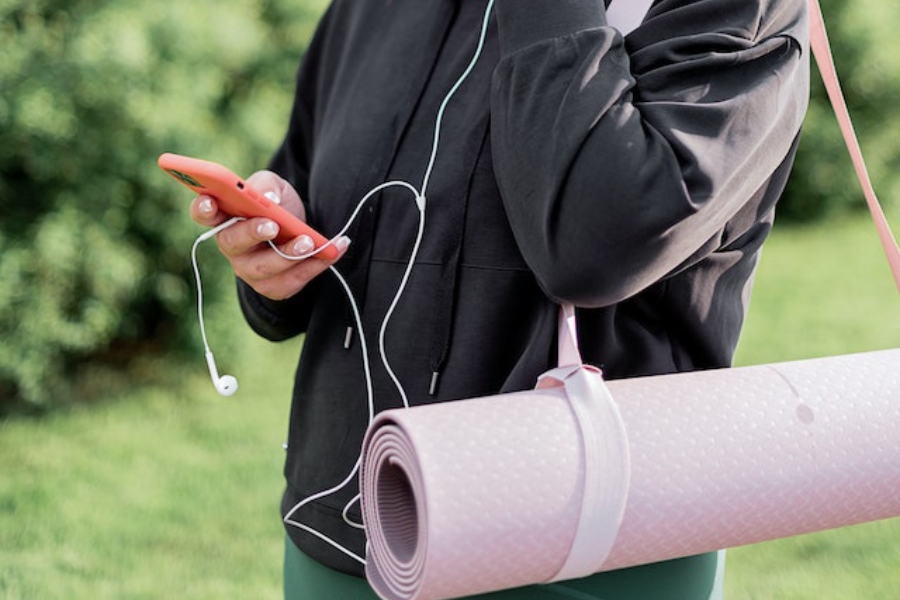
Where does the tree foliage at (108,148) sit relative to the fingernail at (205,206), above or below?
below

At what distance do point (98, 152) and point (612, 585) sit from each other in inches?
128

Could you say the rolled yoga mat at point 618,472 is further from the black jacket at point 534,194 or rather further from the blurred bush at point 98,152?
the blurred bush at point 98,152

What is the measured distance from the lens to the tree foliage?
405cm

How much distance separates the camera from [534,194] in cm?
125

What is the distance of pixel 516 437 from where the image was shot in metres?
1.19

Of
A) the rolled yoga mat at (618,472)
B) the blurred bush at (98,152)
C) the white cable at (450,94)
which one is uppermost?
the white cable at (450,94)

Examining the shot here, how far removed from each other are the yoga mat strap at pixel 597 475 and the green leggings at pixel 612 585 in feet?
0.52

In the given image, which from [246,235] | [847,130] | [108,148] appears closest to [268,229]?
[246,235]

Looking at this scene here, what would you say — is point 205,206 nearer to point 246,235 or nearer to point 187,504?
point 246,235

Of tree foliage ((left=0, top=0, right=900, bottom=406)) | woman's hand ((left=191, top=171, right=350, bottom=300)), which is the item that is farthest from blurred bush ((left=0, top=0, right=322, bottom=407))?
woman's hand ((left=191, top=171, right=350, bottom=300))

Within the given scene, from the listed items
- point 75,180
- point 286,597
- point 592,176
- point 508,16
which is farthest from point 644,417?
point 75,180

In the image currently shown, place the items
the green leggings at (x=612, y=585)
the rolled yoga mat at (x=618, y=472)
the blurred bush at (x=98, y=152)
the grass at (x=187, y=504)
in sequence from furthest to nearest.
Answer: the blurred bush at (x=98, y=152)
the grass at (x=187, y=504)
the green leggings at (x=612, y=585)
the rolled yoga mat at (x=618, y=472)

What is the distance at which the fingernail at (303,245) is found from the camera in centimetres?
149

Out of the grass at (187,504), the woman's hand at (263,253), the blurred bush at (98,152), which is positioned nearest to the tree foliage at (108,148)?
the blurred bush at (98,152)
